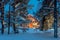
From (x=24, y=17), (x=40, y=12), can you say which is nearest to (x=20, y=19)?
(x=24, y=17)

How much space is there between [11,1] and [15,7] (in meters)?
0.97

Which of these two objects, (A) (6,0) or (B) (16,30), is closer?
(A) (6,0)

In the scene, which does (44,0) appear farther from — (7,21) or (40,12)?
(7,21)

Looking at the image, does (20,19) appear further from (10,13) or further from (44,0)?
(44,0)

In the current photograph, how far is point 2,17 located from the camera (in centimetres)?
2338

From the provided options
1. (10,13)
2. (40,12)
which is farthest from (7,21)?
(40,12)

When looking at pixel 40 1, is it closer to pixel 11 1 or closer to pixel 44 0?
pixel 44 0

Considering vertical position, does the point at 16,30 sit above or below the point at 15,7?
below

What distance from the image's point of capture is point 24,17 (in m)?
25.7

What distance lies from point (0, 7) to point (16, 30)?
124 inches

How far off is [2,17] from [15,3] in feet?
6.18

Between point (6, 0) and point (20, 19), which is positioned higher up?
point (6, 0)

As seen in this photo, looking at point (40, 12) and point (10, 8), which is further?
point (40, 12)

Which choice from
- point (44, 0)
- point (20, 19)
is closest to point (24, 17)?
point (20, 19)
